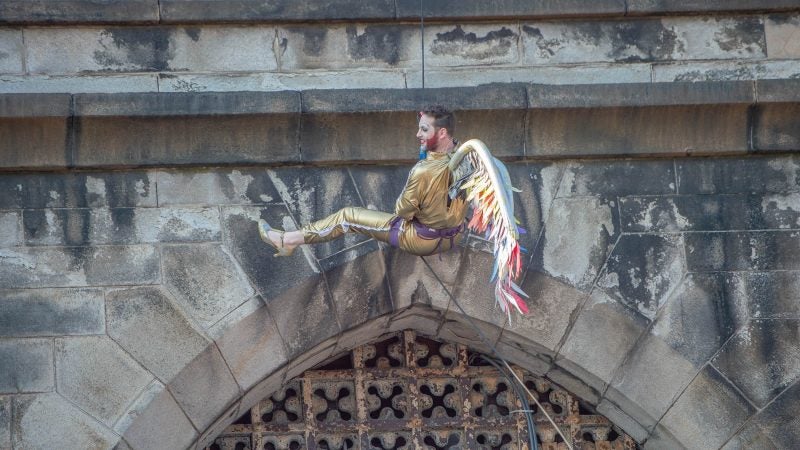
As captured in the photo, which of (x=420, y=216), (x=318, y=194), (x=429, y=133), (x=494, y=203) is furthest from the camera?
(x=318, y=194)

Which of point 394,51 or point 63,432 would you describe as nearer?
point 63,432

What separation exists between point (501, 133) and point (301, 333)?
1.48 meters

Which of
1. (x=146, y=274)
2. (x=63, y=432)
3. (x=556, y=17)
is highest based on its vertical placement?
(x=556, y=17)

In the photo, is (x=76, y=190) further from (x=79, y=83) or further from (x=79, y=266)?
(x=79, y=83)

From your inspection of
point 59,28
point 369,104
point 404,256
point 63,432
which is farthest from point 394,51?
point 63,432

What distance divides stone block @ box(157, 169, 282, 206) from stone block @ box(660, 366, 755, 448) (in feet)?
7.75

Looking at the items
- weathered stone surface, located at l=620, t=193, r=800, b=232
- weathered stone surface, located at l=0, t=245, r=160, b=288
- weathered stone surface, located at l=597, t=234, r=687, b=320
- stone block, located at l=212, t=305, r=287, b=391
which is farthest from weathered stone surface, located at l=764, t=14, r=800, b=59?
weathered stone surface, located at l=0, t=245, r=160, b=288

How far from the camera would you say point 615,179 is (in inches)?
395

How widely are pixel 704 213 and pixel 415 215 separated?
169 centimetres

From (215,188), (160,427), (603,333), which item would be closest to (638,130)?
(603,333)

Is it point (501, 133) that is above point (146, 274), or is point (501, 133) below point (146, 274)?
above

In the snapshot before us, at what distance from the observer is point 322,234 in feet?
30.8

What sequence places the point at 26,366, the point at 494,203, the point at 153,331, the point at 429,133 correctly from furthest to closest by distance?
1. the point at 153,331
2. the point at 26,366
3. the point at 429,133
4. the point at 494,203

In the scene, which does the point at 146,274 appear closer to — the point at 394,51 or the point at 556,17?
the point at 394,51
